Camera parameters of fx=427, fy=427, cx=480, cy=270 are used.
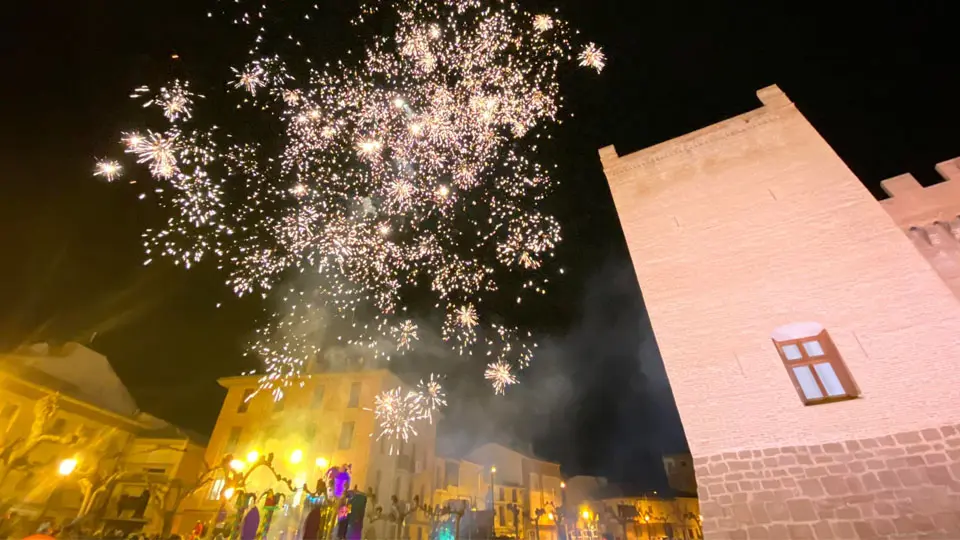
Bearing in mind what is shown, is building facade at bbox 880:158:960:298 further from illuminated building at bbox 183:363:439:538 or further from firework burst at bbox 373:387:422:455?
firework burst at bbox 373:387:422:455

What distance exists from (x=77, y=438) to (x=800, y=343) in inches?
1271

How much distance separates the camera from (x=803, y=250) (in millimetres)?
8203

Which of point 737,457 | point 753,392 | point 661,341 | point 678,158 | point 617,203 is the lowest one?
point 737,457

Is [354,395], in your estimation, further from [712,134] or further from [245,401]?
[712,134]

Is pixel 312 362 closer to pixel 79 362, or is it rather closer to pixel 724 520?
pixel 79 362

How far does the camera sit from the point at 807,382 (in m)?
7.24

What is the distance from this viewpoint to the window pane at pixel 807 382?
7.13 metres

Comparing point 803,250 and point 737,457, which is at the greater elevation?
point 803,250

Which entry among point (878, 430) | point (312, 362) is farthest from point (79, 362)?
point (878, 430)

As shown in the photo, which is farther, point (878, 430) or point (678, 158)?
point (678, 158)

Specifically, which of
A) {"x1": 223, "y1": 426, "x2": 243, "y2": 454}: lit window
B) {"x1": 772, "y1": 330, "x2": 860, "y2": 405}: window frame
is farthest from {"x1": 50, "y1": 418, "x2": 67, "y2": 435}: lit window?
{"x1": 772, "y1": 330, "x2": 860, "y2": 405}: window frame

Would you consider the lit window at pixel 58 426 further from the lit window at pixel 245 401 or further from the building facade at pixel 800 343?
the building facade at pixel 800 343

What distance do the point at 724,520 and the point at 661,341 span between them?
306 cm

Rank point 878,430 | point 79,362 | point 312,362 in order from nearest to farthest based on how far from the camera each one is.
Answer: point 878,430
point 79,362
point 312,362
